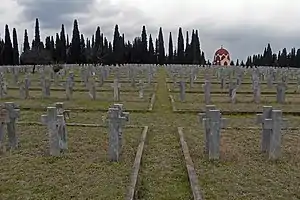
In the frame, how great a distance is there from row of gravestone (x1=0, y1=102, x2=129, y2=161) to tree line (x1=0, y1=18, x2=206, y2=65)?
58.1m

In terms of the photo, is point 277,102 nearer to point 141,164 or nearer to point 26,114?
point 26,114

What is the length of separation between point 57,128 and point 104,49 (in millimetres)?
71807

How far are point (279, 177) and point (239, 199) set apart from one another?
1.41 m

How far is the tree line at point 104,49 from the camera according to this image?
70812mm

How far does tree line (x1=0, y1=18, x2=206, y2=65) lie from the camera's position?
2788 inches

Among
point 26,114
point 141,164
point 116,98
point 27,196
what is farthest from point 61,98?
point 27,196

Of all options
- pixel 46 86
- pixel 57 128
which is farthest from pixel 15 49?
pixel 57 128

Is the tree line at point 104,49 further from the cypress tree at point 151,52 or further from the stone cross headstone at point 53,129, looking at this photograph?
the stone cross headstone at point 53,129

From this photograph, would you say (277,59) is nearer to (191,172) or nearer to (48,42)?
(48,42)

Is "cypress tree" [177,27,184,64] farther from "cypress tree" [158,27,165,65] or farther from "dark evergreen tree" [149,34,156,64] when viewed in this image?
"dark evergreen tree" [149,34,156,64]

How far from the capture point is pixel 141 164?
7863mm

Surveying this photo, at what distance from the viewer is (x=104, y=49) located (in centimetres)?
7938

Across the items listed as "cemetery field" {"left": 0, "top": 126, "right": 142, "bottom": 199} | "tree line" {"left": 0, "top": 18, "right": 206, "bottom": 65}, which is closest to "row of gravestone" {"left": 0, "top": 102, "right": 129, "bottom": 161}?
"cemetery field" {"left": 0, "top": 126, "right": 142, "bottom": 199}

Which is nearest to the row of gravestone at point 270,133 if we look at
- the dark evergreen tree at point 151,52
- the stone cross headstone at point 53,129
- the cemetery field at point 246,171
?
the cemetery field at point 246,171
